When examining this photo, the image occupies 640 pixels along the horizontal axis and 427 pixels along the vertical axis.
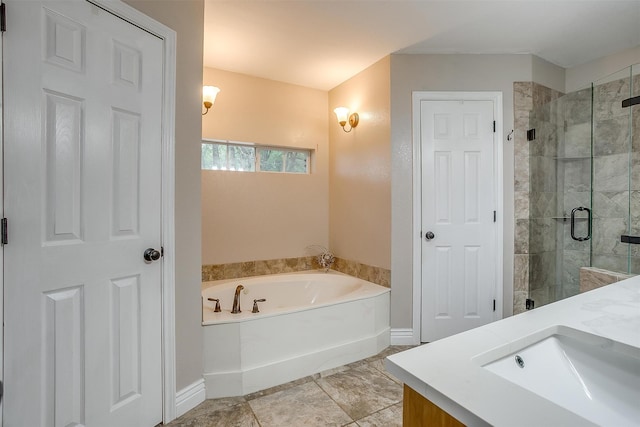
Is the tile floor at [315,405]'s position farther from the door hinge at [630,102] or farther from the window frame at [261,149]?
the door hinge at [630,102]

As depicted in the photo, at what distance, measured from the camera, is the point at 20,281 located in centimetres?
119

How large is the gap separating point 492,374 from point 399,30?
2.43 meters

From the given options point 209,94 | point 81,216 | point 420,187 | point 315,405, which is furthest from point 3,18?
point 420,187

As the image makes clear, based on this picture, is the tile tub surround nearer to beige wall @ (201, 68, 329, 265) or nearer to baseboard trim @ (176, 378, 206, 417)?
beige wall @ (201, 68, 329, 265)

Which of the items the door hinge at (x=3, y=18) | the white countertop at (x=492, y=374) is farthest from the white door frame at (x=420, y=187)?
the door hinge at (x=3, y=18)

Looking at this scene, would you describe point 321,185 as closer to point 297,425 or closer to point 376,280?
point 376,280

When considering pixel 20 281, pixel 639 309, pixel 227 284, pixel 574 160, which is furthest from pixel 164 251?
pixel 574 160

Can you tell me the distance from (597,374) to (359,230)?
2.37 metres

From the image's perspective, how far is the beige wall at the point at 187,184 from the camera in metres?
1.77

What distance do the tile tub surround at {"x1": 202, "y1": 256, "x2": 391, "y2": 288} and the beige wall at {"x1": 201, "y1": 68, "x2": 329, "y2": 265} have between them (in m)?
0.06

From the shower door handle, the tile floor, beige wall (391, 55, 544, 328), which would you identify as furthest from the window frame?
the shower door handle

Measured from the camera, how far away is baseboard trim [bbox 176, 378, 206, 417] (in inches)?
69.0

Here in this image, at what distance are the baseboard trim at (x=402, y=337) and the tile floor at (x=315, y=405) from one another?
1.66 feet

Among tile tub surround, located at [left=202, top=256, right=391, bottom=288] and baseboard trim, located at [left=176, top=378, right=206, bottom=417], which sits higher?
tile tub surround, located at [left=202, top=256, right=391, bottom=288]
